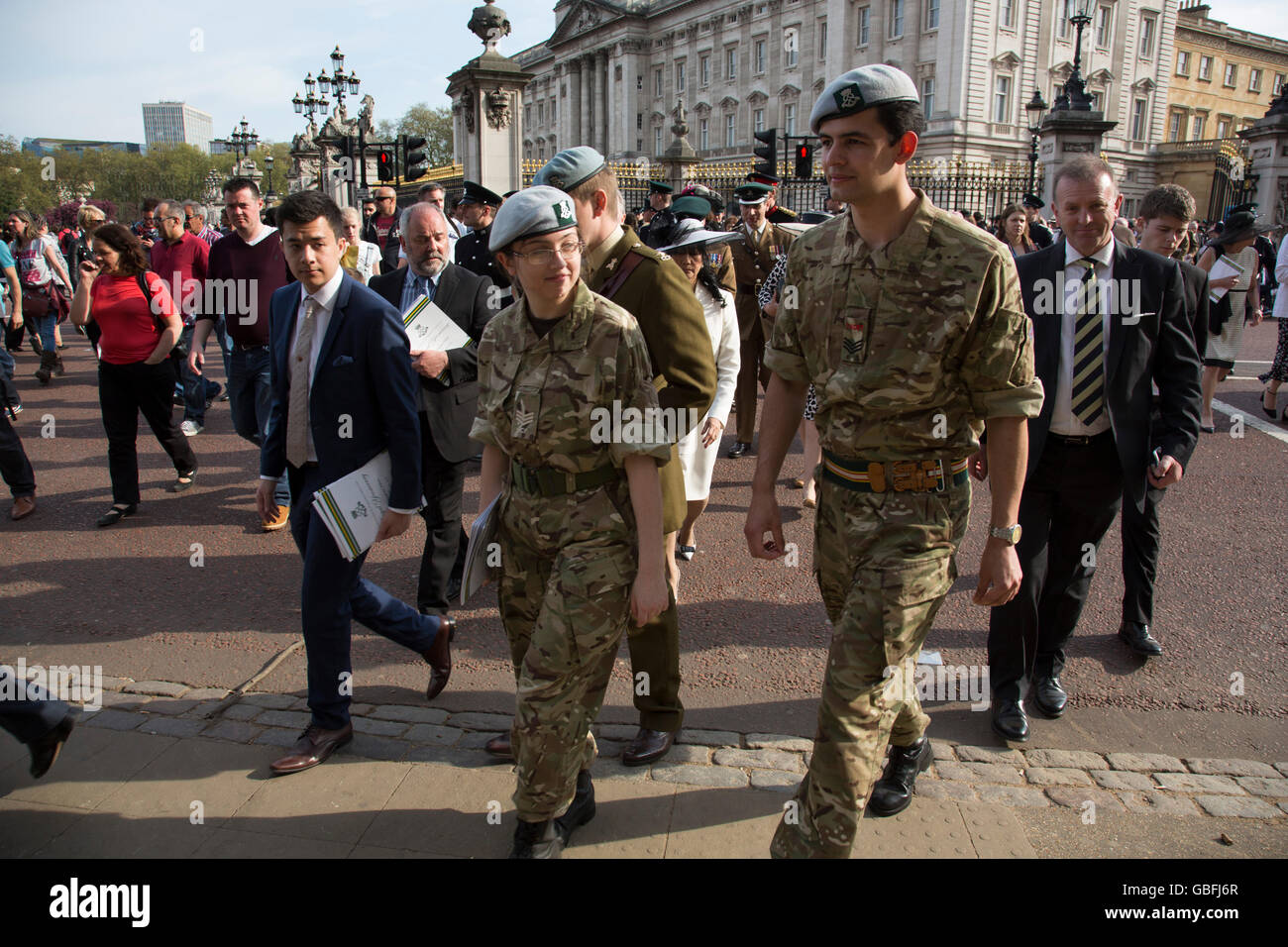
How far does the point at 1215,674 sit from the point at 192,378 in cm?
950

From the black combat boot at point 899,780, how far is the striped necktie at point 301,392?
264 centimetres

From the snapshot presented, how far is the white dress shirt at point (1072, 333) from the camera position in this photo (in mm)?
3844

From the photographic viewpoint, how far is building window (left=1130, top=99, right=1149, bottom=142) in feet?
203

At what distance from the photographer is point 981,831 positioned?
3.07 meters

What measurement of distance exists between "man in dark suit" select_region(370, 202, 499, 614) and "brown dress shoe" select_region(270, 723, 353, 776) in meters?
1.30

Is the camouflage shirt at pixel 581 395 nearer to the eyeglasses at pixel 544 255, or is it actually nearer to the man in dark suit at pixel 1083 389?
the eyeglasses at pixel 544 255

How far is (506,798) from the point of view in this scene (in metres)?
3.29

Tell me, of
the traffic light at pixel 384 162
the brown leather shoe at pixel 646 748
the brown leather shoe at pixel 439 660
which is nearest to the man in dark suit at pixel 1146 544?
the brown leather shoe at pixel 646 748

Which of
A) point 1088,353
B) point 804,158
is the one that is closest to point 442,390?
point 1088,353

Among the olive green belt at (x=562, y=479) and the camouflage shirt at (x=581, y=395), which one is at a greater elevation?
the camouflage shirt at (x=581, y=395)

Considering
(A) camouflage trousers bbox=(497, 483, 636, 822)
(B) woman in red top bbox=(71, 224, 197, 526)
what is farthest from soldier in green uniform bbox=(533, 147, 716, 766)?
(B) woman in red top bbox=(71, 224, 197, 526)

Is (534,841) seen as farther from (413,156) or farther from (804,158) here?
(804,158)

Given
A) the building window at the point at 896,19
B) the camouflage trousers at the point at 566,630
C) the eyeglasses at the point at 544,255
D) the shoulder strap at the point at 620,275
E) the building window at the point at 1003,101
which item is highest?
the building window at the point at 896,19
